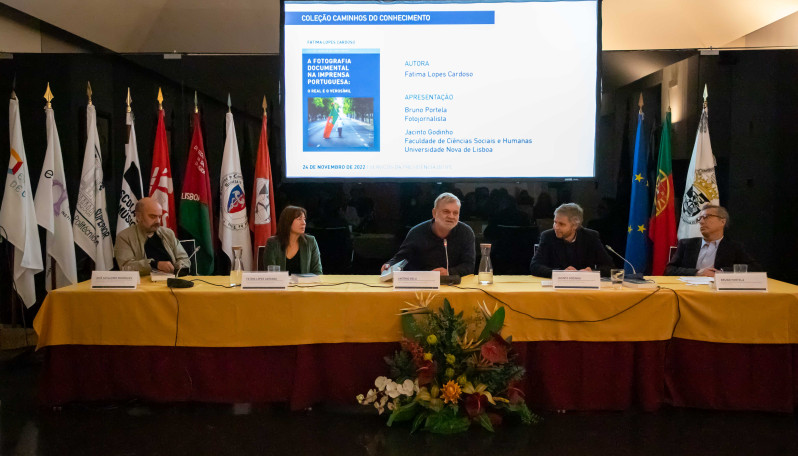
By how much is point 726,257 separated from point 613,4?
102 inches

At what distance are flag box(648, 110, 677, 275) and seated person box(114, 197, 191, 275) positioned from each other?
329cm

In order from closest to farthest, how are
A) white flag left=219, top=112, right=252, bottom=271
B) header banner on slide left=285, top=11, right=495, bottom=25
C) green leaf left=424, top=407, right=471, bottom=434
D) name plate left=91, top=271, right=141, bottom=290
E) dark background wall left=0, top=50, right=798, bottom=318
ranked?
green leaf left=424, top=407, right=471, bottom=434
name plate left=91, top=271, right=141, bottom=290
header banner on slide left=285, top=11, right=495, bottom=25
white flag left=219, top=112, right=252, bottom=271
dark background wall left=0, top=50, right=798, bottom=318

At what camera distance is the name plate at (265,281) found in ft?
9.78

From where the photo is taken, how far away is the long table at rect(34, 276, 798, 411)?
2896 mm

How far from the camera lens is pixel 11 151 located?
14.2 ft

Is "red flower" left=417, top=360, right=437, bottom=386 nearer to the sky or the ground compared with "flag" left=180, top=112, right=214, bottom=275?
nearer to the ground

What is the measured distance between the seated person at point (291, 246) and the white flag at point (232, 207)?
976 millimetres

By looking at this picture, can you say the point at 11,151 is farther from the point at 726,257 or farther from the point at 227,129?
the point at 726,257

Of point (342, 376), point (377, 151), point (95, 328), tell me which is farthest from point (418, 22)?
point (95, 328)

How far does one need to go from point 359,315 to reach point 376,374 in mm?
300

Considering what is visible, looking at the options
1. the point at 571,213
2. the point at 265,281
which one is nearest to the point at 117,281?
the point at 265,281

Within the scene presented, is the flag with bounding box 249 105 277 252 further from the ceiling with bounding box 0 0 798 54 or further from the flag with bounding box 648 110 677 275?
the flag with bounding box 648 110 677 275

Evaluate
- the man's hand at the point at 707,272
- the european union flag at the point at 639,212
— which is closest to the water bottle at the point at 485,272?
the man's hand at the point at 707,272

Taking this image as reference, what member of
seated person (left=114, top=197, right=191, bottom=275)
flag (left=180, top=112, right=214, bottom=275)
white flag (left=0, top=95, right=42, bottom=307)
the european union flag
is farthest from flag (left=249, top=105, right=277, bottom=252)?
the european union flag
